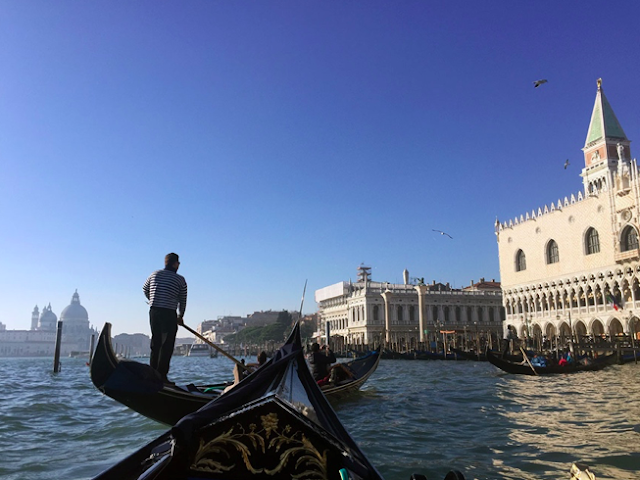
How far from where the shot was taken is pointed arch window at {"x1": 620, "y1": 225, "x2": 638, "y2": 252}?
2120cm

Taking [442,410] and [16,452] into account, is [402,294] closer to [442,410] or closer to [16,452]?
[442,410]

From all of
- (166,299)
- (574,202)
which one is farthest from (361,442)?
(574,202)

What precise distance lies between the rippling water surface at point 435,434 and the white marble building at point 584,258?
15.8 m

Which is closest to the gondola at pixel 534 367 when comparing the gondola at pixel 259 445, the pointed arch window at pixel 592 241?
the gondola at pixel 259 445

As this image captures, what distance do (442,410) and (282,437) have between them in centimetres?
451

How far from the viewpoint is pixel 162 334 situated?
381 cm

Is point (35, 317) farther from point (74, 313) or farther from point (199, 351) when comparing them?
point (199, 351)

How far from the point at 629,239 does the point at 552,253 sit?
5.06 m

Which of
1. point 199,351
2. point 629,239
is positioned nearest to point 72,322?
point 199,351

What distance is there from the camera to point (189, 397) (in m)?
3.71

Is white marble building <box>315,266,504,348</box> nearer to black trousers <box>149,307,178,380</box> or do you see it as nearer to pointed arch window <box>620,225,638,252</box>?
pointed arch window <box>620,225,638,252</box>

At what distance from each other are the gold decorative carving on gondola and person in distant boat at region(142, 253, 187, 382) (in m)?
2.16

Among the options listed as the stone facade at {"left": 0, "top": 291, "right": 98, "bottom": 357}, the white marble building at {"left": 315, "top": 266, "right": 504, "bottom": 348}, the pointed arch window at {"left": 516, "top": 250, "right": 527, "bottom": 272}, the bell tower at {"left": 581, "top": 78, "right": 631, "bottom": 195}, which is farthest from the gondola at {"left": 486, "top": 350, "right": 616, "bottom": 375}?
the stone facade at {"left": 0, "top": 291, "right": 98, "bottom": 357}

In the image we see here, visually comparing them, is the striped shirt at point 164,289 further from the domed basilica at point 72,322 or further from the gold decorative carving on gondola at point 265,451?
the domed basilica at point 72,322
